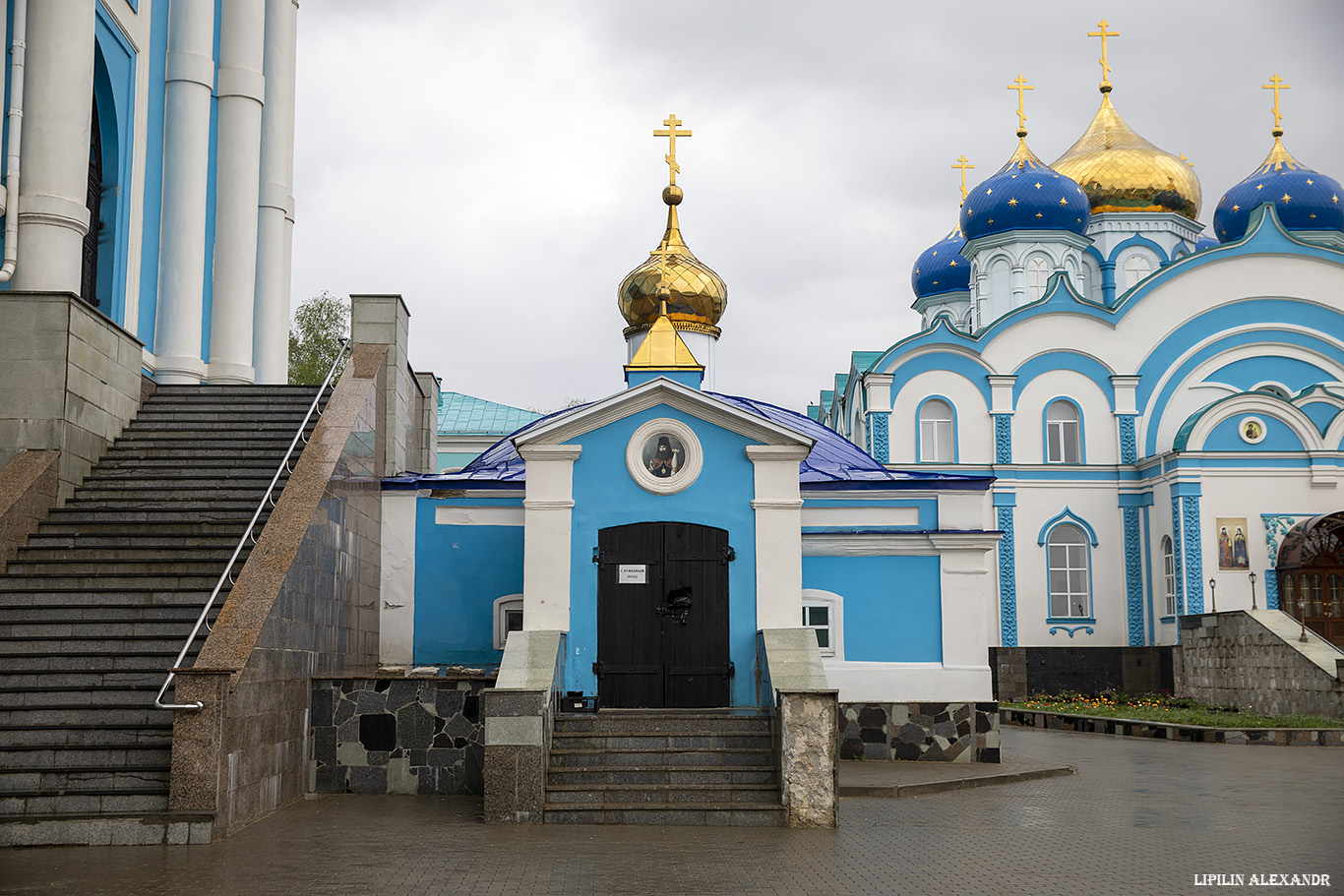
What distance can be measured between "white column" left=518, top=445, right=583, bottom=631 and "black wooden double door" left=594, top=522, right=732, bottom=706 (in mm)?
362

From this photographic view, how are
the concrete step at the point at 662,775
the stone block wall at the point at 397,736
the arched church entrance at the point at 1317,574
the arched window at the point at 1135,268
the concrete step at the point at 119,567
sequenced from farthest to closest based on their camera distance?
the arched window at the point at 1135,268, the arched church entrance at the point at 1317,574, the stone block wall at the point at 397,736, the concrete step at the point at 119,567, the concrete step at the point at 662,775

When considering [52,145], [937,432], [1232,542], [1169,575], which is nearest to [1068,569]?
[1169,575]

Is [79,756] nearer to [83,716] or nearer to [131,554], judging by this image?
[83,716]

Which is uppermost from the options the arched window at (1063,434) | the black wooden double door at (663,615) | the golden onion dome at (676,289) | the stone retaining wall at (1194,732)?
the golden onion dome at (676,289)

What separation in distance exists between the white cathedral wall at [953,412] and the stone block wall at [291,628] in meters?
17.3

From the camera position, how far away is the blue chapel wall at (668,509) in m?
12.5

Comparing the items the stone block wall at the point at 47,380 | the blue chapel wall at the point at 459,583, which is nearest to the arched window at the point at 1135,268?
the blue chapel wall at the point at 459,583

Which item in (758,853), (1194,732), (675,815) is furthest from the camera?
(1194,732)

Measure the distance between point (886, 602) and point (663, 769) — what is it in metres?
4.81

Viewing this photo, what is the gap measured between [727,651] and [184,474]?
18.1 feet

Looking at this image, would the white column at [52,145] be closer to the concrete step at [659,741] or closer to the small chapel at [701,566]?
the small chapel at [701,566]

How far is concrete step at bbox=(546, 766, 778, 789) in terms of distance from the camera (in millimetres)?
10492

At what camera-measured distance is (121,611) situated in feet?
35.1

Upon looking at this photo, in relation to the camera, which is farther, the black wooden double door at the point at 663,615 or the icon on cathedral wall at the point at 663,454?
the icon on cathedral wall at the point at 663,454
